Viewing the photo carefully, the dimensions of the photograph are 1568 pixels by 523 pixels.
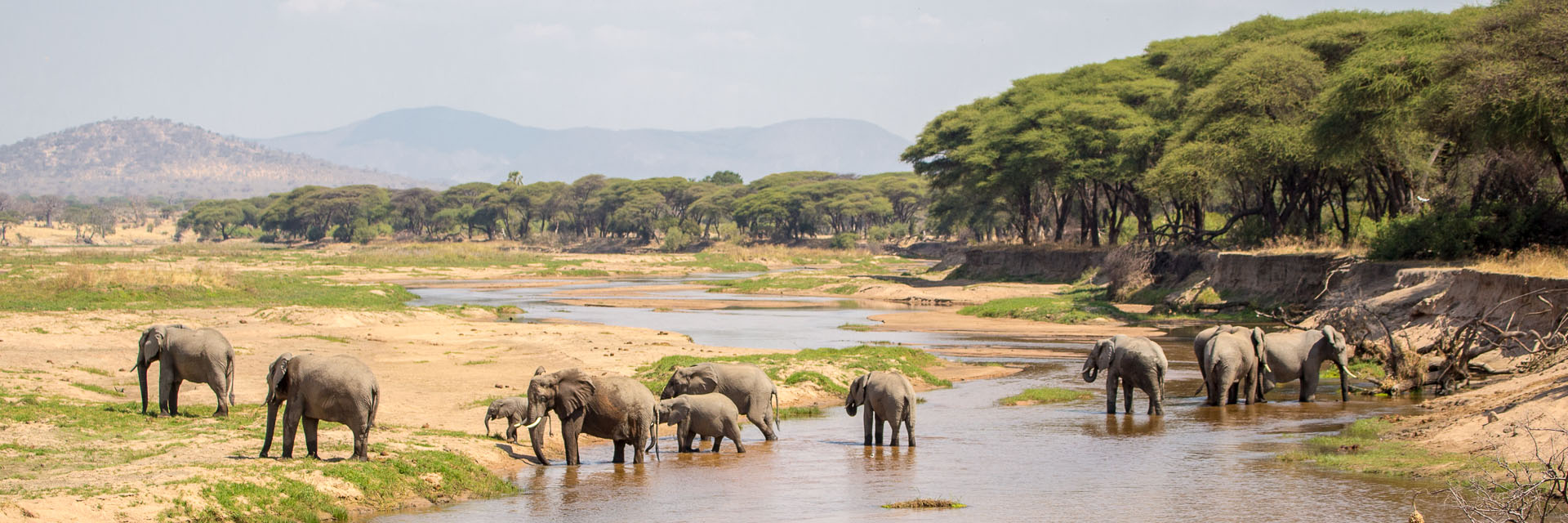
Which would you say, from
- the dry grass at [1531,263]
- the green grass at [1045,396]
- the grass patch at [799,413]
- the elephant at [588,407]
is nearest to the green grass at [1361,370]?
the dry grass at [1531,263]

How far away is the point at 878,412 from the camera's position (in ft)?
56.5

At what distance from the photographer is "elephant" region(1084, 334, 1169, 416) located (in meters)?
19.7

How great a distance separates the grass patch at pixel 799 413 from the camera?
2094 centimetres

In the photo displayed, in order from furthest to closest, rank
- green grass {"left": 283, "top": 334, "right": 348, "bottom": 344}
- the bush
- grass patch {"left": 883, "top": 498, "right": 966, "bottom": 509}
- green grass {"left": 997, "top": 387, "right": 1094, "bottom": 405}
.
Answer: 1. the bush
2. green grass {"left": 283, "top": 334, "right": 348, "bottom": 344}
3. green grass {"left": 997, "top": 387, "right": 1094, "bottom": 405}
4. grass patch {"left": 883, "top": 498, "right": 966, "bottom": 509}

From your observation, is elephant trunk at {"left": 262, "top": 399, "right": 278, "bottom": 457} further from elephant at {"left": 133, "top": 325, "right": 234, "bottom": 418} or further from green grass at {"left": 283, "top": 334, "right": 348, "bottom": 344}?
green grass at {"left": 283, "top": 334, "right": 348, "bottom": 344}

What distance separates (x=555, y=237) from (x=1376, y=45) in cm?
11414

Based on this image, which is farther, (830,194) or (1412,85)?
(830,194)

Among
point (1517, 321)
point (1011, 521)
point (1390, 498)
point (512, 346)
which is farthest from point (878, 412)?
point (512, 346)

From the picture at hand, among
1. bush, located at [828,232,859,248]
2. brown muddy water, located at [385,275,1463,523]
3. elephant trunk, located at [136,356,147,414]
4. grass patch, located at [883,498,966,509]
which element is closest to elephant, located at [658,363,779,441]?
brown muddy water, located at [385,275,1463,523]

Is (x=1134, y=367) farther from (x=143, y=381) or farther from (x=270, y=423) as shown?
(x=143, y=381)

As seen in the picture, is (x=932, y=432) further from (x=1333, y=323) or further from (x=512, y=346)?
(x=512, y=346)

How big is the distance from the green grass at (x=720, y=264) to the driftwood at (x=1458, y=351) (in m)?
75.9

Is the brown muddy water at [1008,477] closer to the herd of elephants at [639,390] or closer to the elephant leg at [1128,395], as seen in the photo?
the elephant leg at [1128,395]

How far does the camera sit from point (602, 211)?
462ft
